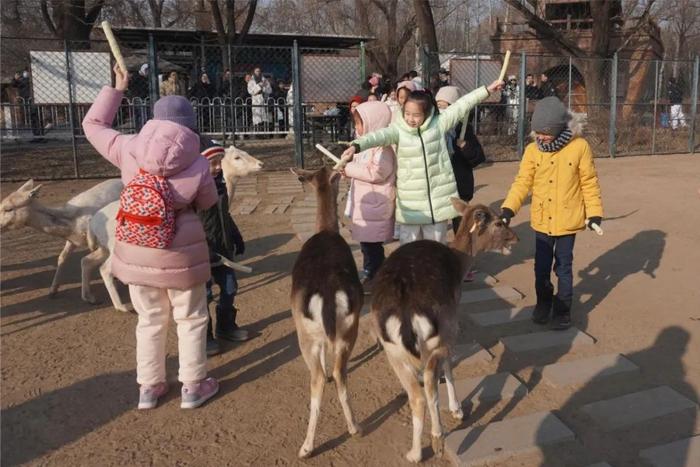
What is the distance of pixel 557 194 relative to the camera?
5125 millimetres

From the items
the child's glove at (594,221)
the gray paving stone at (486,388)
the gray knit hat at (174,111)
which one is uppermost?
the gray knit hat at (174,111)

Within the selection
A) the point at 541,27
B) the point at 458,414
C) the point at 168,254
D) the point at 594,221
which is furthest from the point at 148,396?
the point at 541,27

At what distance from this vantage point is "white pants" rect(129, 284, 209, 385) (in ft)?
13.1

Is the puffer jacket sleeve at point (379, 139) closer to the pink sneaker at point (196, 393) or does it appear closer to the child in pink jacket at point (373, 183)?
the child in pink jacket at point (373, 183)

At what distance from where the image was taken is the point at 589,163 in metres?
5.09

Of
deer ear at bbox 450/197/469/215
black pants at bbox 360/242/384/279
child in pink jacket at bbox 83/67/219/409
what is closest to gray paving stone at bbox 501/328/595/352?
deer ear at bbox 450/197/469/215

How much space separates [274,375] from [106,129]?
6.98 ft

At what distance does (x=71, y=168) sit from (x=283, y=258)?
875 cm

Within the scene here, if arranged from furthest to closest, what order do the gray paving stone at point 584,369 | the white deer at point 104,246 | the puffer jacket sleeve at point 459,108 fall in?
the white deer at point 104,246 → the puffer jacket sleeve at point 459,108 → the gray paving stone at point 584,369

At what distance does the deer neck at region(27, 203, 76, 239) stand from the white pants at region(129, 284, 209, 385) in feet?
8.35

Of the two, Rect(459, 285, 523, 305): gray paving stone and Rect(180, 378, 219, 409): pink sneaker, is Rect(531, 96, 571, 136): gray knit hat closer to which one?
Rect(459, 285, 523, 305): gray paving stone

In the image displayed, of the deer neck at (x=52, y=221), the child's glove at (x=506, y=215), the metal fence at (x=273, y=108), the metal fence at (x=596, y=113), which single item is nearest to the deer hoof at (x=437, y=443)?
the child's glove at (x=506, y=215)

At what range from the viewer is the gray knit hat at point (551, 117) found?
4934 millimetres

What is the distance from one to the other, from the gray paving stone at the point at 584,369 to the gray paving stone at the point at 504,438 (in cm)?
56
